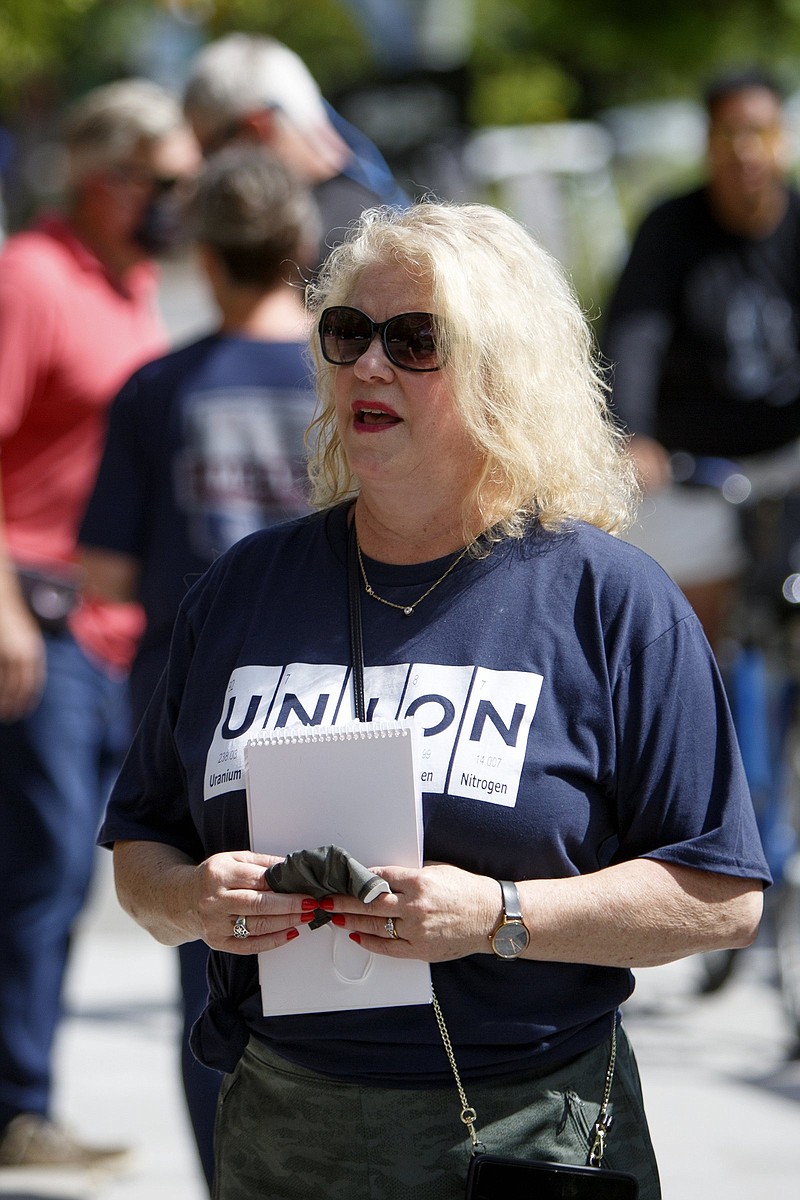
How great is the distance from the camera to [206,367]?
3277 mm

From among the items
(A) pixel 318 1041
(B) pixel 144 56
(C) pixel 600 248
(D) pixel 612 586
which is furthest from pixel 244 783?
(B) pixel 144 56

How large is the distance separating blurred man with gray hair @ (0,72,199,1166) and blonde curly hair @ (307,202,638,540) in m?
1.81

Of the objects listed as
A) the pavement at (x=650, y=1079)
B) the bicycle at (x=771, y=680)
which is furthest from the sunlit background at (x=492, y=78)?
the pavement at (x=650, y=1079)

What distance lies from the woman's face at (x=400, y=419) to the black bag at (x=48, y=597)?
1.83m

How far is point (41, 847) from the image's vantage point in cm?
397

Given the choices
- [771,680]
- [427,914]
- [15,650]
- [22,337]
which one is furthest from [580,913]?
[771,680]

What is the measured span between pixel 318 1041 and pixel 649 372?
11.5 feet

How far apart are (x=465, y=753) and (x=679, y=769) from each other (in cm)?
26

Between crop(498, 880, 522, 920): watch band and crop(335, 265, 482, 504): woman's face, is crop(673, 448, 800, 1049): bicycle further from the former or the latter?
crop(498, 880, 522, 920): watch band

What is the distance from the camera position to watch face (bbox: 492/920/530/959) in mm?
1944

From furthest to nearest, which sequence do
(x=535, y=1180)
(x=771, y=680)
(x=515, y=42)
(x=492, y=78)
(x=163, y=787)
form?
(x=515, y=42), (x=492, y=78), (x=771, y=680), (x=163, y=787), (x=535, y=1180)

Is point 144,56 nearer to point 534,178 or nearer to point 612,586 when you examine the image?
point 534,178

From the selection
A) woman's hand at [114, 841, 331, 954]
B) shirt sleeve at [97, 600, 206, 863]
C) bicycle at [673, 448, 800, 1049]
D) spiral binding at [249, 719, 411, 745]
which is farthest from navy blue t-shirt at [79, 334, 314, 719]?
bicycle at [673, 448, 800, 1049]

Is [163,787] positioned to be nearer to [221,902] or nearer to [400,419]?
[221,902]
